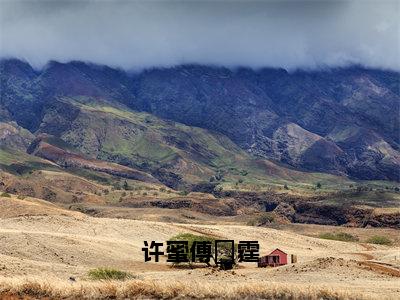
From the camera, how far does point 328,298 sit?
2944 cm

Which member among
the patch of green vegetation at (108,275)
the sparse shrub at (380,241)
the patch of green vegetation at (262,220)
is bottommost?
the patch of green vegetation at (108,275)

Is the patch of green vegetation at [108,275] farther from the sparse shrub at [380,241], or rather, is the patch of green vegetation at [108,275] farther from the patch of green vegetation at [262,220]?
the patch of green vegetation at [262,220]

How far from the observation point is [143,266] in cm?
6675

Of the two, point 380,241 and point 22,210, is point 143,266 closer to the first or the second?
point 22,210

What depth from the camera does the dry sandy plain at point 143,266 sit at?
100 ft

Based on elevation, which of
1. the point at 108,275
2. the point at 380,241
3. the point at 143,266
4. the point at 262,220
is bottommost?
the point at 143,266

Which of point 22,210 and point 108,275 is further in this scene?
point 22,210

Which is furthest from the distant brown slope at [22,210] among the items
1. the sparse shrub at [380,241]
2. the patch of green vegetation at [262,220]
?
the patch of green vegetation at [262,220]

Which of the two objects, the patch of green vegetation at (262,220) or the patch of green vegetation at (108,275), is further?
the patch of green vegetation at (262,220)

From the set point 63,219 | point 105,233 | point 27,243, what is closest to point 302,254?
point 105,233

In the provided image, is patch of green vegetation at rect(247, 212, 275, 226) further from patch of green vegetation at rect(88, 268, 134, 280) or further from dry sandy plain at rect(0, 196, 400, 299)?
patch of green vegetation at rect(88, 268, 134, 280)

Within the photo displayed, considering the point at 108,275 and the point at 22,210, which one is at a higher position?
the point at 22,210

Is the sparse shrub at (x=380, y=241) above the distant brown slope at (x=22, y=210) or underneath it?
underneath

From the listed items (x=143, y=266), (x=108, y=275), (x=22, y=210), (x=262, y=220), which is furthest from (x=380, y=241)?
(x=108, y=275)
